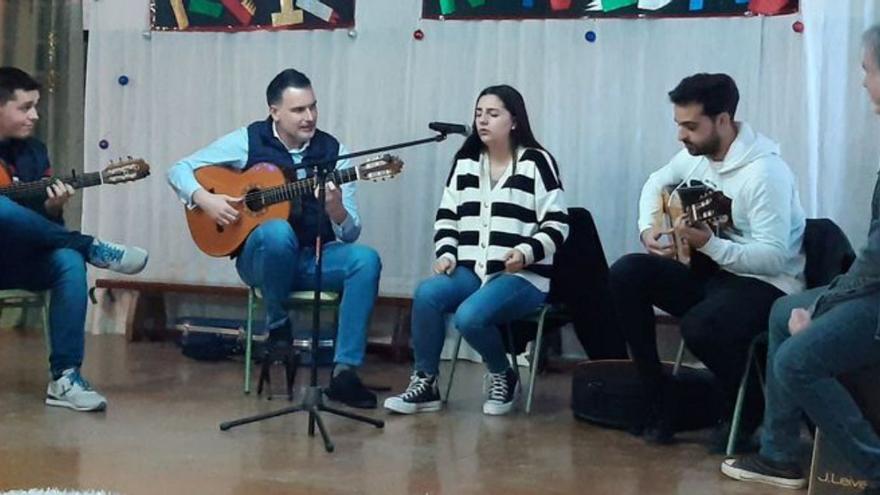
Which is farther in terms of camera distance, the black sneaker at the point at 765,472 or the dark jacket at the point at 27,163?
the dark jacket at the point at 27,163

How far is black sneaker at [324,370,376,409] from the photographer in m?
3.73

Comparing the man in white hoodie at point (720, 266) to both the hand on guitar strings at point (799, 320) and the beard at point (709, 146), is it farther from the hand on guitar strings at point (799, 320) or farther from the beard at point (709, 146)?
the hand on guitar strings at point (799, 320)

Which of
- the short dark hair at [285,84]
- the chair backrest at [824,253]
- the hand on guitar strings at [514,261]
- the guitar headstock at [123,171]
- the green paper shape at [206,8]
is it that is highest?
the green paper shape at [206,8]

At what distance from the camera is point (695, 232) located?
3.18m

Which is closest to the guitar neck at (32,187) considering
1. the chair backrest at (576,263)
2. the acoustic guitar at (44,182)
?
the acoustic guitar at (44,182)

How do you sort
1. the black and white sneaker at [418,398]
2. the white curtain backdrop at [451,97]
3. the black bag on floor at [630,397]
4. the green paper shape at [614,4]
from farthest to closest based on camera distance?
the green paper shape at [614,4] → the white curtain backdrop at [451,97] → the black and white sneaker at [418,398] → the black bag on floor at [630,397]

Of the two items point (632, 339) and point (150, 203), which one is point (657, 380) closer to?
point (632, 339)

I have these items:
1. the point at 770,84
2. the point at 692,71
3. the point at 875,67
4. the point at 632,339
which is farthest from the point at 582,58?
the point at 875,67

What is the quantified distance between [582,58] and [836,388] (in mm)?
2138

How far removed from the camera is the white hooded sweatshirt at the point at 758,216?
317 centimetres

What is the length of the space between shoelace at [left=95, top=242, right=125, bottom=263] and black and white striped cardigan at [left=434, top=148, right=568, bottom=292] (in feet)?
3.41

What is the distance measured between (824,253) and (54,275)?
233 cm

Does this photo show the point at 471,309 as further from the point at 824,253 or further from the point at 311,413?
the point at 824,253

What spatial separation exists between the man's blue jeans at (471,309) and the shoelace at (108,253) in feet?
3.21
